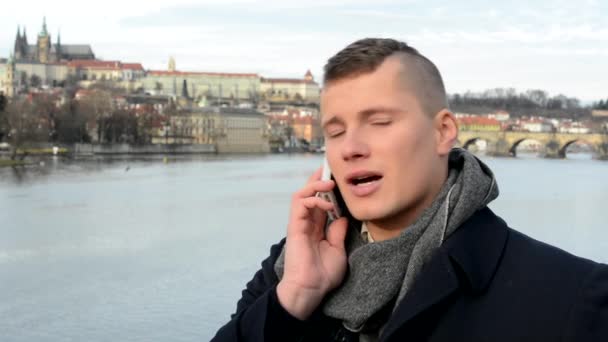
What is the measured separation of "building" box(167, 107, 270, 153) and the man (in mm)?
56447

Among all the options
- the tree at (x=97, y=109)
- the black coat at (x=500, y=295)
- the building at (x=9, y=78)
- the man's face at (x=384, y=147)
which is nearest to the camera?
the black coat at (x=500, y=295)

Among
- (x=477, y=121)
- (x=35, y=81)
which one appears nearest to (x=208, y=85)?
(x=35, y=81)

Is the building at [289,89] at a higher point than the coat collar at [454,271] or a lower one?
lower

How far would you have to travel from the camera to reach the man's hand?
1079 millimetres

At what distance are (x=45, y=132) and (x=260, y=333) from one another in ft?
138

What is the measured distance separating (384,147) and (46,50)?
93637 mm

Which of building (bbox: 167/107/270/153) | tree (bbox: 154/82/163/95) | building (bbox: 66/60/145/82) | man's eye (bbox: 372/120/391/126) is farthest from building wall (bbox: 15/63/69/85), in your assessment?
man's eye (bbox: 372/120/391/126)

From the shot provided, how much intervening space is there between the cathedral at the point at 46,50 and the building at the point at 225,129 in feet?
107

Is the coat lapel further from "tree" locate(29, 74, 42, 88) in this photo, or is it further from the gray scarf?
"tree" locate(29, 74, 42, 88)

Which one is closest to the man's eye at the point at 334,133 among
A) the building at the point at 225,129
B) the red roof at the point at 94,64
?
the building at the point at 225,129

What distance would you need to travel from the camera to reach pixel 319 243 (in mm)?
1132

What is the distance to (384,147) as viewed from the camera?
1.03 m

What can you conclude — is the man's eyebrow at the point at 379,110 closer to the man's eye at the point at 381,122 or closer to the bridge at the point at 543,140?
the man's eye at the point at 381,122

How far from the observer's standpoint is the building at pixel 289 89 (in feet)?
307
